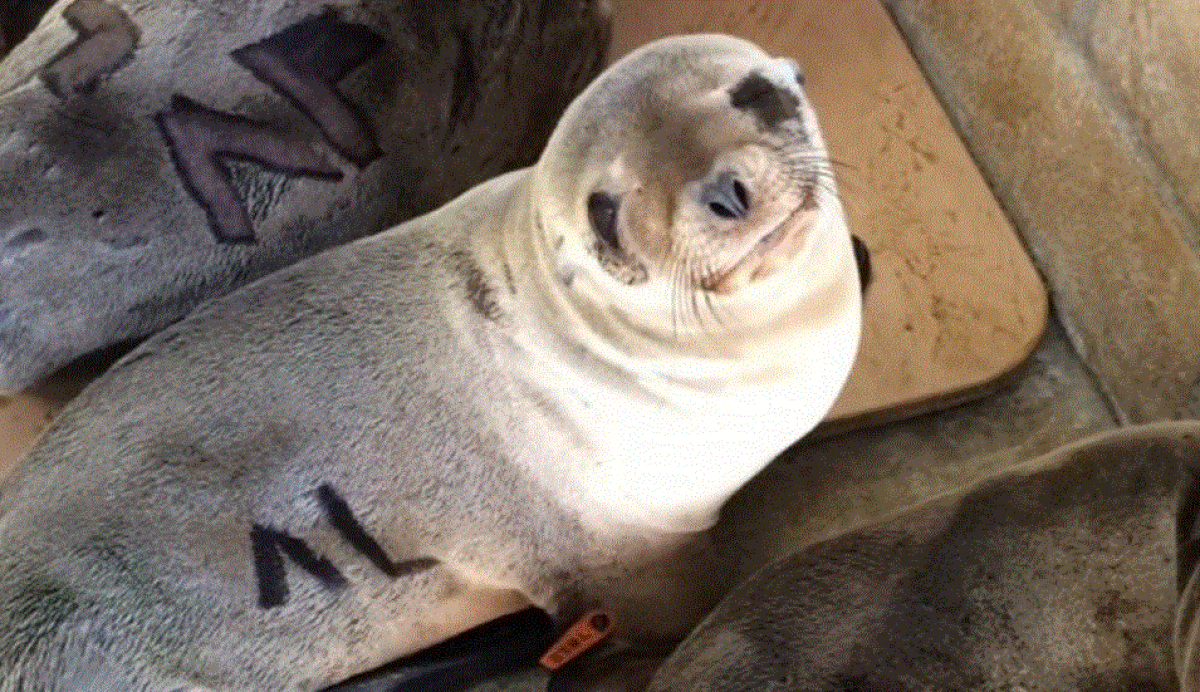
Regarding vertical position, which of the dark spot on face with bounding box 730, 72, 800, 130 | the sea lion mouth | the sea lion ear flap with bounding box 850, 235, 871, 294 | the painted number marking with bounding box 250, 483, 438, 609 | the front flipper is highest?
the dark spot on face with bounding box 730, 72, 800, 130

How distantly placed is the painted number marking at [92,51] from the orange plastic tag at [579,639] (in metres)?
0.69

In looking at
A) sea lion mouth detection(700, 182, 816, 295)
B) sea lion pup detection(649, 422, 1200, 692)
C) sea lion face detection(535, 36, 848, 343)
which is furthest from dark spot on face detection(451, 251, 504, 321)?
sea lion pup detection(649, 422, 1200, 692)

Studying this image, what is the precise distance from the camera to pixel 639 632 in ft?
4.67

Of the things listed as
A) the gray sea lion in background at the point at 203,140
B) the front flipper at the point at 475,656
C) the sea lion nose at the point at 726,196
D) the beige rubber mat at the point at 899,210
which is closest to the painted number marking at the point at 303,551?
the front flipper at the point at 475,656

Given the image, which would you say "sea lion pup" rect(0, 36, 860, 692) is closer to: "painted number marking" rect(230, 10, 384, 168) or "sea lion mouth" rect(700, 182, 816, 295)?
"sea lion mouth" rect(700, 182, 816, 295)

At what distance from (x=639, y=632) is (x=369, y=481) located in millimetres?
351

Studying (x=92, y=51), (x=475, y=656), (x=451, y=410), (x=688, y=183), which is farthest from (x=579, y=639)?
(x=92, y=51)

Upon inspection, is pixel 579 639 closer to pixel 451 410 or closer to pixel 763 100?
pixel 451 410

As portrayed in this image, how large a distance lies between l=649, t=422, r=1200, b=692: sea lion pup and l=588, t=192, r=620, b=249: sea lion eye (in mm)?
400

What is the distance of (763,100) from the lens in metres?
1.10

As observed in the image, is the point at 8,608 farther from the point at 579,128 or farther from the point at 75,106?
the point at 579,128

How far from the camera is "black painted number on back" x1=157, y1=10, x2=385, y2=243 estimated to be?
1.35 metres

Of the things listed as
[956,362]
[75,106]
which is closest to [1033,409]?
[956,362]

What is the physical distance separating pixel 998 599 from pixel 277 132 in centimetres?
81
